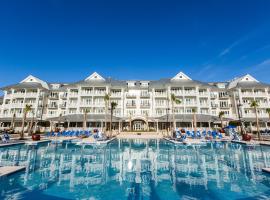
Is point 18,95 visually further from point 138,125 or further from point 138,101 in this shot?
point 138,125

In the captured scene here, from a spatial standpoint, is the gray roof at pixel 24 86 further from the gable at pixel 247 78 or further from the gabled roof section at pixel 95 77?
the gable at pixel 247 78

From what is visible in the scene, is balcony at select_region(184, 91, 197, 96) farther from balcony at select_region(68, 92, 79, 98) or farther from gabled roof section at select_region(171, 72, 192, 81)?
balcony at select_region(68, 92, 79, 98)

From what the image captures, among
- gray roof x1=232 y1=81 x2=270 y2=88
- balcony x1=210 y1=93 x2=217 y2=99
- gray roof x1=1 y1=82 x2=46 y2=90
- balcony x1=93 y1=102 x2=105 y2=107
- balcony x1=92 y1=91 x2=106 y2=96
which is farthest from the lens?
balcony x1=210 y1=93 x2=217 y2=99

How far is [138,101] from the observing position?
46.5 metres

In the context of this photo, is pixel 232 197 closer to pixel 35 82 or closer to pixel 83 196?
pixel 83 196

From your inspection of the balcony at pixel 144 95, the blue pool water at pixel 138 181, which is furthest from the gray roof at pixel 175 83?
the blue pool water at pixel 138 181

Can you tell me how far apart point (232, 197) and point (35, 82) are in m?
55.8

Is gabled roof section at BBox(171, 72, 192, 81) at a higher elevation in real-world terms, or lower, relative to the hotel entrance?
higher

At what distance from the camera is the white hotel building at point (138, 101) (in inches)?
1737

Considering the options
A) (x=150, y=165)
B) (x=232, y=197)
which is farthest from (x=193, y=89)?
(x=232, y=197)

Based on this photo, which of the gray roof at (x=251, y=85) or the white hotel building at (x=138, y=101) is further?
the gray roof at (x=251, y=85)

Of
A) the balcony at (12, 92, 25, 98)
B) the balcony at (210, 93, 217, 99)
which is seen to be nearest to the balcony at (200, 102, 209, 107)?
the balcony at (210, 93, 217, 99)

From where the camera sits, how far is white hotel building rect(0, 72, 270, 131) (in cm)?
4412

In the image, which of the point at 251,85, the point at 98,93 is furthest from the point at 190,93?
the point at 98,93
